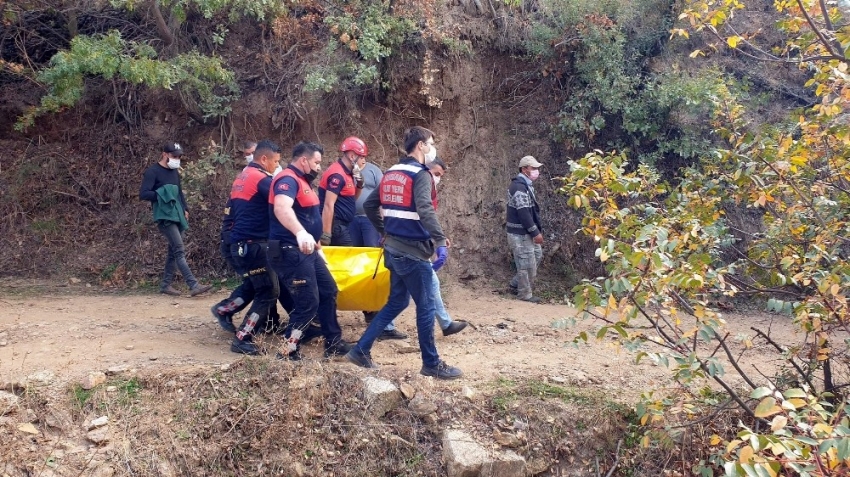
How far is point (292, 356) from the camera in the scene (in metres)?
5.50

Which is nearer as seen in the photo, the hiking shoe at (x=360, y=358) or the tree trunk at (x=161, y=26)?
the hiking shoe at (x=360, y=358)

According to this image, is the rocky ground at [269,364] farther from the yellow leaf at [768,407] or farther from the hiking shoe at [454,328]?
the yellow leaf at [768,407]

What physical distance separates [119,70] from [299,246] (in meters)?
3.82

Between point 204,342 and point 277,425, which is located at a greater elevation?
point 204,342

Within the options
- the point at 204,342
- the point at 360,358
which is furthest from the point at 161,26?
the point at 360,358

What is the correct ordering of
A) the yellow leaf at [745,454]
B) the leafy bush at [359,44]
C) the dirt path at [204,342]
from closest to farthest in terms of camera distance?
1. the yellow leaf at [745,454]
2. the dirt path at [204,342]
3. the leafy bush at [359,44]

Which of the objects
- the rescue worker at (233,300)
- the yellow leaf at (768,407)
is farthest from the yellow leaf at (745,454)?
the rescue worker at (233,300)

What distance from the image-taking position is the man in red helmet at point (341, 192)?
6371 mm

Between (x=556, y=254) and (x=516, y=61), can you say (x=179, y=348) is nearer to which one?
(x=556, y=254)

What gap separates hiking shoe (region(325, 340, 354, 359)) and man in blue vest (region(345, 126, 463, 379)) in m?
0.42

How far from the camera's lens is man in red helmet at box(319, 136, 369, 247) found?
251 inches

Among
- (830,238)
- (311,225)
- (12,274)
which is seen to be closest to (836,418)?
(830,238)

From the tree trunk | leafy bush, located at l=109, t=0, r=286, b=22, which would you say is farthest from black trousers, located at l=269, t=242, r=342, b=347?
the tree trunk

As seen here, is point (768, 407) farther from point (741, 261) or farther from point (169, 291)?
point (169, 291)
